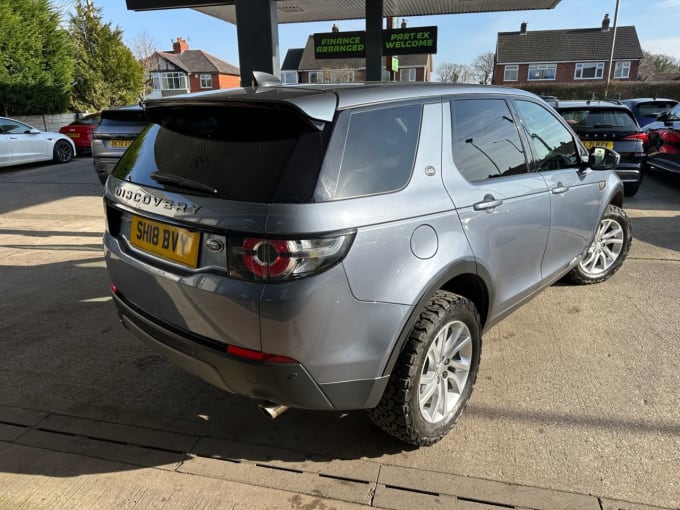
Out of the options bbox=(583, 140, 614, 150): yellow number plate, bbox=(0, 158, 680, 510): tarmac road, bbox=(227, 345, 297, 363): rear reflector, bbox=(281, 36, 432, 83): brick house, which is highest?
bbox=(281, 36, 432, 83): brick house

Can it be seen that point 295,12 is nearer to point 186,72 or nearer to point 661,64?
point 186,72

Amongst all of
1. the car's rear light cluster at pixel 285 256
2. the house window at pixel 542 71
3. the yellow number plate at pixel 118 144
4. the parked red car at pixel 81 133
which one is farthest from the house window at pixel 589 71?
Result: the car's rear light cluster at pixel 285 256

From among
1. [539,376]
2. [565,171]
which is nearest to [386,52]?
[565,171]

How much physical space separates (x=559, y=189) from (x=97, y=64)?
23.8 meters

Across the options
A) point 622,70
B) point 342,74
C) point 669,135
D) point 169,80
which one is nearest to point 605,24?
point 622,70

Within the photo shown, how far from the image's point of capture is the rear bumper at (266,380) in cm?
200

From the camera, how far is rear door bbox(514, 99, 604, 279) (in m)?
3.34

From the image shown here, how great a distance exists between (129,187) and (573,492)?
2549 millimetres

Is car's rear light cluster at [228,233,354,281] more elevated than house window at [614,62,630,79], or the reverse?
house window at [614,62,630,79]

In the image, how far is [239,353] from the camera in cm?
204

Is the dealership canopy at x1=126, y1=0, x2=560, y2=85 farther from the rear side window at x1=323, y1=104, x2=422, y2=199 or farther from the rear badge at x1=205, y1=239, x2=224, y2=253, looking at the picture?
the rear badge at x1=205, y1=239, x2=224, y2=253

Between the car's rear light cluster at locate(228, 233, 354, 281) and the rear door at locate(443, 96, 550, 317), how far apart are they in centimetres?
82

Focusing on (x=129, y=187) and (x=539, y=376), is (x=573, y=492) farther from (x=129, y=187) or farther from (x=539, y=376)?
(x=129, y=187)

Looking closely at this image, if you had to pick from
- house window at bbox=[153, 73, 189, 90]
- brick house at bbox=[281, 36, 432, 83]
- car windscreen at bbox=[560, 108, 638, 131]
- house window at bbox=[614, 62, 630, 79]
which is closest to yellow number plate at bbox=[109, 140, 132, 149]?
car windscreen at bbox=[560, 108, 638, 131]
